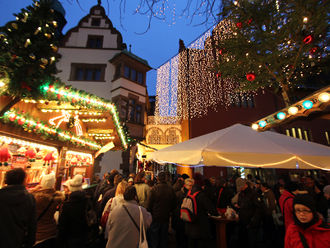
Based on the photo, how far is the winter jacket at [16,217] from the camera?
2162 millimetres

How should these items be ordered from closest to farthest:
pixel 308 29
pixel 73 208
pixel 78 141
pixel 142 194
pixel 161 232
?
pixel 73 208
pixel 161 232
pixel 142 194
pixel 308 29
pixel 78 141

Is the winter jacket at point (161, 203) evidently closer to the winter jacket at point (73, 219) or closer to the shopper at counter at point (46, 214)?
the winter jacket at point (73, 219)

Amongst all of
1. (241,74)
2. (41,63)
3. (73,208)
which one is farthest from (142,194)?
(241,74)

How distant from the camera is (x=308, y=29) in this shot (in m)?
5.49

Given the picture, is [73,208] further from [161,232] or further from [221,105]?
[221,105]

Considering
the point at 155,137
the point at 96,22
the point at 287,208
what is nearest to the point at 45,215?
the point at 287,208

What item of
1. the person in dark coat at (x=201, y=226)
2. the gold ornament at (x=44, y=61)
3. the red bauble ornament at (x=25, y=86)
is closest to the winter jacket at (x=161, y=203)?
the person in dark coat at (x=201, y=226)

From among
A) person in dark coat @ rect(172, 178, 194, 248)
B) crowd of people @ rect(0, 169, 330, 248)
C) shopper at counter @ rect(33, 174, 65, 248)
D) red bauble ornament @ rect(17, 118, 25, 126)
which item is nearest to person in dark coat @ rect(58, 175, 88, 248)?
crowd of people @ rect(0, 169, 330, 248)

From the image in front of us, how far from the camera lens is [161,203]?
418cm

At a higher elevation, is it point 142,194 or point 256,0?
point 256,0

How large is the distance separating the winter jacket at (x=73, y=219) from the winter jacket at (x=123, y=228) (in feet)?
2.54

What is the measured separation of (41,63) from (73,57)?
15295mm

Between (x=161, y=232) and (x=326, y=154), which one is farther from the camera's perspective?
(x=161, y=232)

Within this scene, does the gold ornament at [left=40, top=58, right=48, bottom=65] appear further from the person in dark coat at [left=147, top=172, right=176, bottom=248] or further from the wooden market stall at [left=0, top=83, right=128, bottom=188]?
the person in dark coat at [left=147, top=172, right=176, bottom=248]
